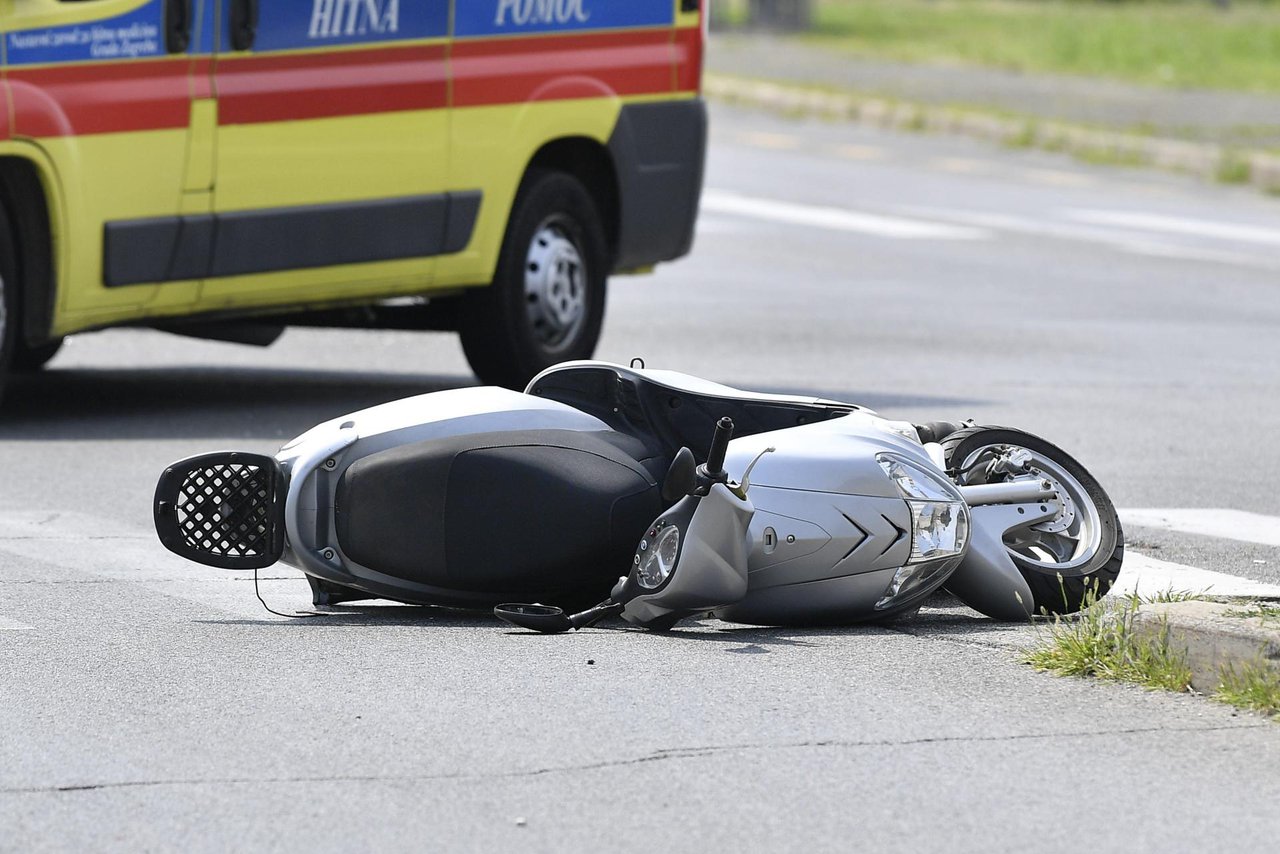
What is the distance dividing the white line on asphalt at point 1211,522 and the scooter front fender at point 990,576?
63.0 inches

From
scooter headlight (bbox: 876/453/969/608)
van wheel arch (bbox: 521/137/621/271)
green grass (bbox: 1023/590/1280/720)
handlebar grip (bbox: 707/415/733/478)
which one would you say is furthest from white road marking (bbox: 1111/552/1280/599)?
van wheel arch (bbox: 521/137/621/271)

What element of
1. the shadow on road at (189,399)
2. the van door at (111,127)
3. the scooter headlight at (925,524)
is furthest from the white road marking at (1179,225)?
the scooter headlight at (925,524)

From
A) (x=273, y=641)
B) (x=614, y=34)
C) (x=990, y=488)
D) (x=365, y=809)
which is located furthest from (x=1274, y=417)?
(x=365, y=809)

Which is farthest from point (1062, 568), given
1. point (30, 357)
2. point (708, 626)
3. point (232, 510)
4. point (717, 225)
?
point (717, 225)

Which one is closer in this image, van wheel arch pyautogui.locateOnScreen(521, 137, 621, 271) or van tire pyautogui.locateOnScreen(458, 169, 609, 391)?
van tire pyautogui.locateOnScreen(458, 169, 609, 391)

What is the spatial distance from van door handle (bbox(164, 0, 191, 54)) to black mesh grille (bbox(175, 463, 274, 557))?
3278 millimetres

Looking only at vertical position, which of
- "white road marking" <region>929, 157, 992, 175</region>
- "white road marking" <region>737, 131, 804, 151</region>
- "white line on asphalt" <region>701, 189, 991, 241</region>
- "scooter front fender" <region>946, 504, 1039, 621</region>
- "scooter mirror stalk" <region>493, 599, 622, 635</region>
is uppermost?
"scooter front fender" <region>946, 504, 1039, 621</region>

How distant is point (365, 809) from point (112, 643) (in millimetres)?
1613

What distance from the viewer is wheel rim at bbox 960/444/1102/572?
650 centimetres

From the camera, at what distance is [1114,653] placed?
5695 mm

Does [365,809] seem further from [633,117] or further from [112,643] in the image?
[633,117]

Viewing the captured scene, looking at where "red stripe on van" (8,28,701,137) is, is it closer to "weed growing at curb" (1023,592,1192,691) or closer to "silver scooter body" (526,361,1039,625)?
"silver scooter body" (526,361,1039,625)

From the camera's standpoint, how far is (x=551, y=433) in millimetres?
6312

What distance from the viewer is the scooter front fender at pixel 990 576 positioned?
6.29 metres
